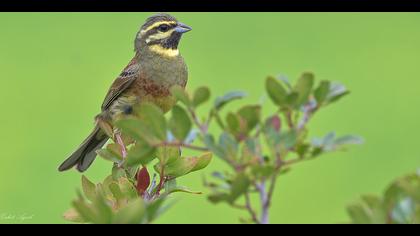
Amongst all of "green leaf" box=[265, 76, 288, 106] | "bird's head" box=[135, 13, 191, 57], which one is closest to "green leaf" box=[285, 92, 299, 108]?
"green leaf" box=[265, 76, 288, 106]

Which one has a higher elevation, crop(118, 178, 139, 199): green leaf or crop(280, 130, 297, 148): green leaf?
crop(280, 130, 297, 148): green leaf

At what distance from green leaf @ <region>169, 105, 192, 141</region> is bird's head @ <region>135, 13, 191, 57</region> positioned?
276cm

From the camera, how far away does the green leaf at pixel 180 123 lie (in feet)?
3.32

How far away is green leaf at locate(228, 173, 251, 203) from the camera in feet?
2.97

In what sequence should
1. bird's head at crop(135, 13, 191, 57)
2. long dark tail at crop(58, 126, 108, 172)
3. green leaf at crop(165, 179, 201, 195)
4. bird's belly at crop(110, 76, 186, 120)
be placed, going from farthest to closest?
bird's head at crop(135, 13, 191, 57) < bird's belly at crop(110, 76, 186, 120) < long dark tail at crop(58, 126, 108, 172) < green leaf at crop(165, 179, 201, 195)

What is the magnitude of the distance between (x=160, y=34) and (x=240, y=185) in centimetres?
297

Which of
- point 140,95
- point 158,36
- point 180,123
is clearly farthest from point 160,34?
point 180,123

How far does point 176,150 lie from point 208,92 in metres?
0.63

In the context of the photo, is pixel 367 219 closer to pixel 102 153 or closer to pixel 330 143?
pixel 330 143

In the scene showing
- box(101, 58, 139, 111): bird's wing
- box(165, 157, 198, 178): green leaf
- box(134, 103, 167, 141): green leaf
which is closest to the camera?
box(134, 103, 167, 141): green leaf

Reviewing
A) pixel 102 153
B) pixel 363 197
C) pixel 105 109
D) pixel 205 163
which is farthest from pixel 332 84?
pixel 105 109

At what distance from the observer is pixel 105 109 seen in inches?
139

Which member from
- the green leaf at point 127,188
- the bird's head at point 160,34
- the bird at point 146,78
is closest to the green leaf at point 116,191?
the green leaf at point 127,188

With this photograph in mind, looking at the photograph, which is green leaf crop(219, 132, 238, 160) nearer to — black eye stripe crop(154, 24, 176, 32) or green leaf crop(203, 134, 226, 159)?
green leaf crop(203, 134, 226, 159)
